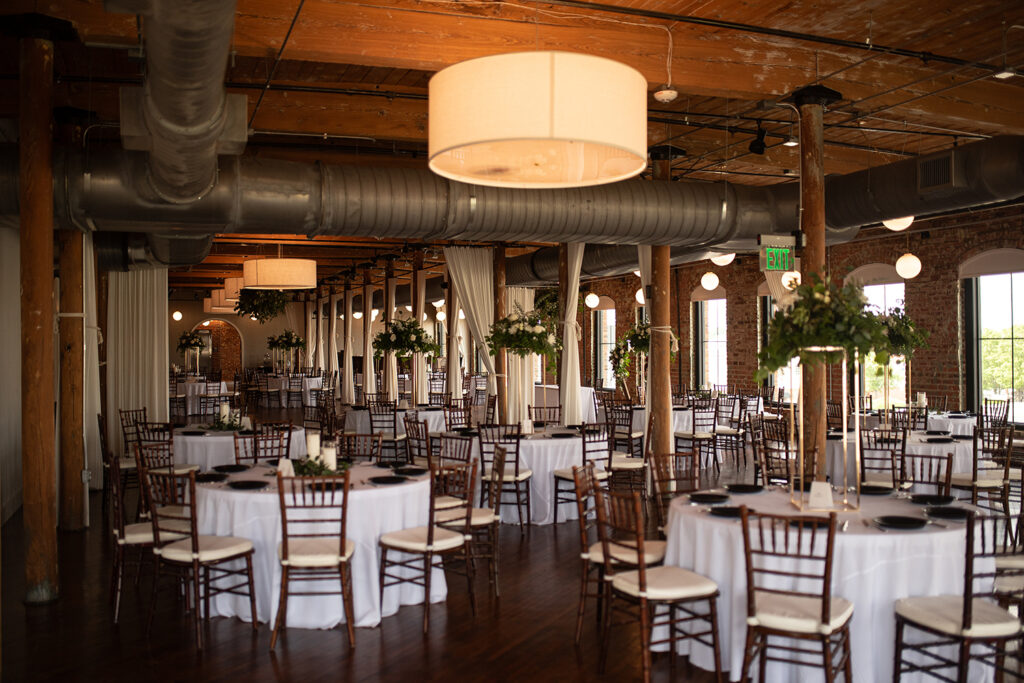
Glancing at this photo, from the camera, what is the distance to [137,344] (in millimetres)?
12469

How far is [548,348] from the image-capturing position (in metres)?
11.0

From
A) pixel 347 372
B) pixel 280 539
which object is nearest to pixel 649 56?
pixel 280 539

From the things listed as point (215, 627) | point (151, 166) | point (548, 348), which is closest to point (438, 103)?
point (151, 166)

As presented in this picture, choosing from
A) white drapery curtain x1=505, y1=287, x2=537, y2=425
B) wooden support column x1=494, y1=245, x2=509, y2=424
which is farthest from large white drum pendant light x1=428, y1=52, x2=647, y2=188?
wooden support column x1=494, y1=245, x2=509, y2=424

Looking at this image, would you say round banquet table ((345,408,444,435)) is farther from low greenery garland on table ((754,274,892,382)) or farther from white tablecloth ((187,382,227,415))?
low greenery garland on table ((754,274,892,382))

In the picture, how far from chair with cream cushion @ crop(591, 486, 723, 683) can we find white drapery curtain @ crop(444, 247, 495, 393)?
29.1 ft

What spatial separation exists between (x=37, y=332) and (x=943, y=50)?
7057 millimetres

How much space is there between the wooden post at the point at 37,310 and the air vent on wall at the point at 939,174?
21.1ft

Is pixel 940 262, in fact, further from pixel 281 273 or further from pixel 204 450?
pixel 204 450

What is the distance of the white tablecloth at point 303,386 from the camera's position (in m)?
22.7

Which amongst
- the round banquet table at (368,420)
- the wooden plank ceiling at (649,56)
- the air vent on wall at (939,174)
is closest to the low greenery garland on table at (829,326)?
the wooden plank ceiling at (649,56)

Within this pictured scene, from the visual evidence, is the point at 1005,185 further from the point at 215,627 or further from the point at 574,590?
the point at 215,627

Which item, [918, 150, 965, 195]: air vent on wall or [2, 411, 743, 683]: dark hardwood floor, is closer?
[2, 411, 743, 683]: dark hardwood floor

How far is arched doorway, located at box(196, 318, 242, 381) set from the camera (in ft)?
107
